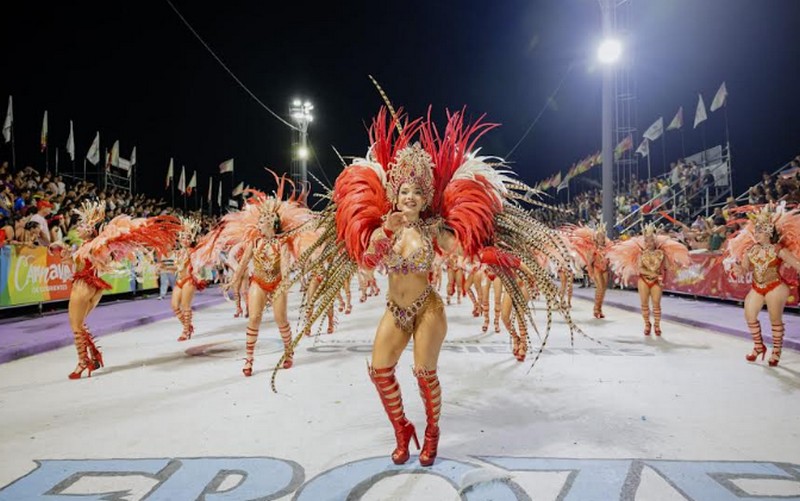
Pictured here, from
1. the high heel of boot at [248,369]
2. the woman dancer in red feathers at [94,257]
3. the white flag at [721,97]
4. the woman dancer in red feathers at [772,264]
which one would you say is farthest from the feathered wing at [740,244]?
the white flag at [721,97]

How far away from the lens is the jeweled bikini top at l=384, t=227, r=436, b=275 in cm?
360

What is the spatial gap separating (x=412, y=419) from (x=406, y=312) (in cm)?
129

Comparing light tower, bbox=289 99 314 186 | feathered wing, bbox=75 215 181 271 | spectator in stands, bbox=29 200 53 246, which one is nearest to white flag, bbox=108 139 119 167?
light tower, bbox=289 99 314 186

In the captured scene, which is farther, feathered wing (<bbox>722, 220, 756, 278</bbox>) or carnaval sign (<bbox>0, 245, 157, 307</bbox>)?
carnaval sign (<bbox>0, 245, 157, 307</bbox>)

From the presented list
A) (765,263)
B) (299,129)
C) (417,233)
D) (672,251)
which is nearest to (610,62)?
(672,251)

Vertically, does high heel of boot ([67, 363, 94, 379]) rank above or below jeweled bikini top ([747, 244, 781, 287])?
below

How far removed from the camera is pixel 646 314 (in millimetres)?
9227

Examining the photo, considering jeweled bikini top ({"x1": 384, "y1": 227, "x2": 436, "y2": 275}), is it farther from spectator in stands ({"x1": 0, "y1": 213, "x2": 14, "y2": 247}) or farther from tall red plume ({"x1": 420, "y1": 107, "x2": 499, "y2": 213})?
spectator in stands ({"x1": 0, "y1": 213, "x2": 14, "y2": 247})

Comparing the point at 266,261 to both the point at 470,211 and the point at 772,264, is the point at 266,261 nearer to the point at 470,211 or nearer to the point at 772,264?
the point at 470,211

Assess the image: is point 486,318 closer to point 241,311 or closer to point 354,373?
point 354,373

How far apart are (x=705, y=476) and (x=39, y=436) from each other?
4894 millimetres

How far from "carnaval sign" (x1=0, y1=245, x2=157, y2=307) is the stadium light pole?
1377 cm

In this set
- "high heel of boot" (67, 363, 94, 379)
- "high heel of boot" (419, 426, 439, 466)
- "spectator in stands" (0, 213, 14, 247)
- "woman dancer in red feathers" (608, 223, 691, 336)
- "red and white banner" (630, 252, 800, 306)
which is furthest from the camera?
"red and white banner" (630, 252, 800, 306)

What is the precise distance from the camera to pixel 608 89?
16062mm
